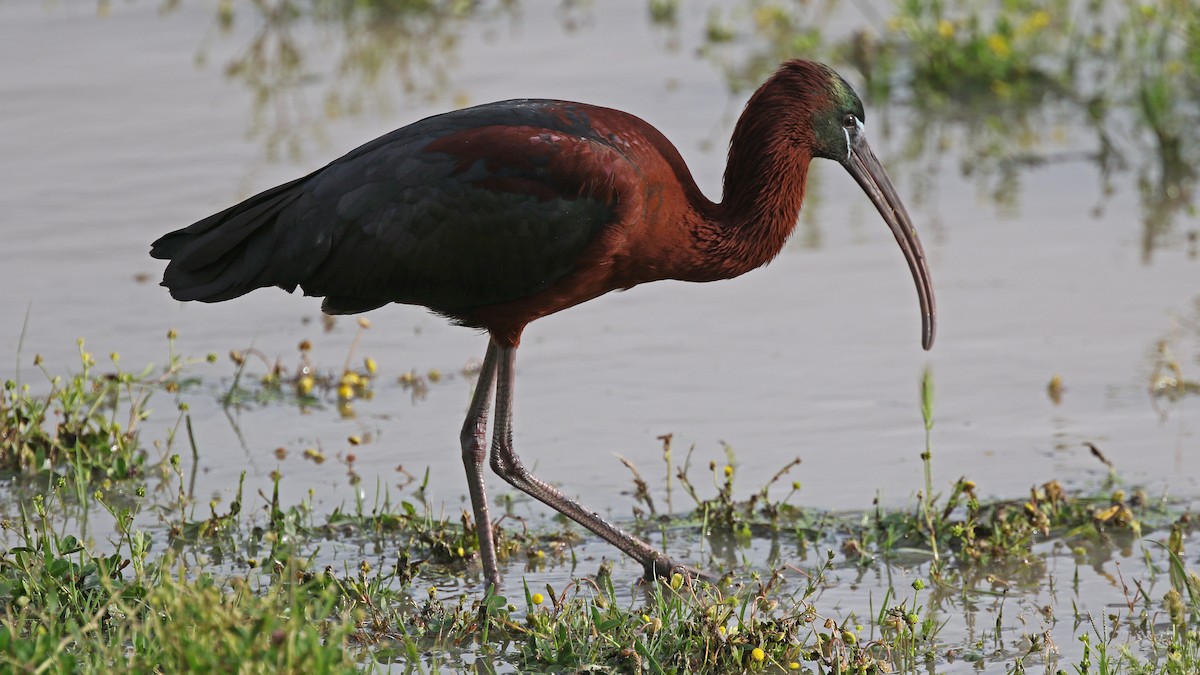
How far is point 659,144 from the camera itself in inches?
208

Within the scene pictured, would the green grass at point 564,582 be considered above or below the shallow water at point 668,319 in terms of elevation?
below

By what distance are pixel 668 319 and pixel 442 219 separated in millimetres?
2356

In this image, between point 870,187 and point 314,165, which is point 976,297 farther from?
point 314,165

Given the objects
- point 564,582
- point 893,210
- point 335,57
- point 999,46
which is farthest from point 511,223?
point 335,57

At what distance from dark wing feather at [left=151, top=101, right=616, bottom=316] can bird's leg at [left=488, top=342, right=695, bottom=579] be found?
0.85 ft

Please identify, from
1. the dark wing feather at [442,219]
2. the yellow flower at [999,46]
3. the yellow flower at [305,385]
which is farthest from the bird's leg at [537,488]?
the yellow flower at [999,46]

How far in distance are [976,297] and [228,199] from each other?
134 inches

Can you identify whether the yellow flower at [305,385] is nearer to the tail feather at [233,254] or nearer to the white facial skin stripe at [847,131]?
the tail feather at [233,254]

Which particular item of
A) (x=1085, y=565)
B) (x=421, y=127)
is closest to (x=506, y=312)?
(x=421, y=127)

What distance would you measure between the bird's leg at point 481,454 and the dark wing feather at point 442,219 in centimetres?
29

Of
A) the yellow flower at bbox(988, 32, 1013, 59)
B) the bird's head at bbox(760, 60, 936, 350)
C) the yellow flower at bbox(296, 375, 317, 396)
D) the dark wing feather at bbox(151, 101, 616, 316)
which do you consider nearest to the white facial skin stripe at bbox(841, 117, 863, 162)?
the bird's head at bbox(760, 60, 936, 350)

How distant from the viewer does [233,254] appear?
17.3ft

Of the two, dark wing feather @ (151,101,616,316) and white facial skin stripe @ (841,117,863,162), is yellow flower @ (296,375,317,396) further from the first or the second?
white facial skin stripe @ (841,117,863,162)

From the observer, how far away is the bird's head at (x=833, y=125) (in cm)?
536
